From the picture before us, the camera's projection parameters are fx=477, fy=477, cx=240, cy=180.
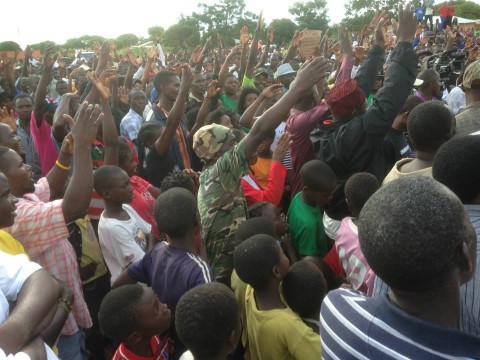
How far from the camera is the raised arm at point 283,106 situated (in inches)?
99.6

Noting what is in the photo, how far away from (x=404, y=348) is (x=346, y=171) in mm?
2200

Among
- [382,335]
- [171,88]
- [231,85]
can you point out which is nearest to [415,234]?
[382,335]

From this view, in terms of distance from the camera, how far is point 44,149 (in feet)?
16.2

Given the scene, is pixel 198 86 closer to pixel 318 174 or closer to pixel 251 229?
pixel 318 174

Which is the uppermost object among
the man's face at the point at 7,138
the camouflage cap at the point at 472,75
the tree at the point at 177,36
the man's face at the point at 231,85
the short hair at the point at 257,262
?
the camouflage cap at the point at 472,75

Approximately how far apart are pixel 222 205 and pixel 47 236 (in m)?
0.92

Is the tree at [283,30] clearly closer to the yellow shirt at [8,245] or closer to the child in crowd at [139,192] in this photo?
the child in crowd at [139,192]

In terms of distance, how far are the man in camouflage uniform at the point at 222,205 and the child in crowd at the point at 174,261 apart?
0.59 ft

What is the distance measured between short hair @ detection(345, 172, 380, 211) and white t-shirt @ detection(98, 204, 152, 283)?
1.32 meters

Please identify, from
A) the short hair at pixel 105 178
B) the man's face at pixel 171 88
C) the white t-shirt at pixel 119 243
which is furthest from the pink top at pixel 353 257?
the man's face at pixel 171 88

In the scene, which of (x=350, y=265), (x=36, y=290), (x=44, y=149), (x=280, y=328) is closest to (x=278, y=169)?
(x=350, y=265)

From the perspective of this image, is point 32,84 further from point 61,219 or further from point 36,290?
point 36,290

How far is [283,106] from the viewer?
264cm

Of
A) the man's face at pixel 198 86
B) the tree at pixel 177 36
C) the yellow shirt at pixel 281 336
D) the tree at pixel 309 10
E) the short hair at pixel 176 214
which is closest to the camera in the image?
the yellow shirt at pixel 281 336
